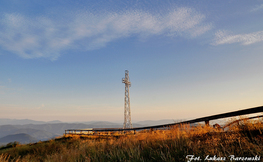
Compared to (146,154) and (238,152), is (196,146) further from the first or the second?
(146,154)

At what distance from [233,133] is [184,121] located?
3.48 meters

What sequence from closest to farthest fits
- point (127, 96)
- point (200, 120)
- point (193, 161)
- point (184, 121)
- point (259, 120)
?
point (193, 161) < point (259, 120) < point (200, 120) < point (184, 121) < point (127, 96)

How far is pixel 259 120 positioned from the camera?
651 centimetres

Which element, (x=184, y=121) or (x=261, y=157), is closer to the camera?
(x=261, y=157)

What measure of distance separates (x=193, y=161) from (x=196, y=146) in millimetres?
1030

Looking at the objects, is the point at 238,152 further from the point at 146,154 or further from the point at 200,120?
the point at 200,120

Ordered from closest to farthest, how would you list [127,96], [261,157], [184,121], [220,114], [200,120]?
[261,157] → [220,114] → [200,120] → [184,121] → [127,96]

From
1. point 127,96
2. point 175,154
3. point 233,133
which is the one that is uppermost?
point 127,96

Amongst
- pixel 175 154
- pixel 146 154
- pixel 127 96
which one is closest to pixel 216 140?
pixel 175 154

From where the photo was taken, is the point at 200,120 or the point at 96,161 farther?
the point at 200,120

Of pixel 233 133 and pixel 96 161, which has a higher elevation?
pixel 233 133

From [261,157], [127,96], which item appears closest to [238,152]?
[261,157]

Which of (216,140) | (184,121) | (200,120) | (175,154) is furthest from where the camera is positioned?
(184,121)

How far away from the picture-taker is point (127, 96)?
174ft
